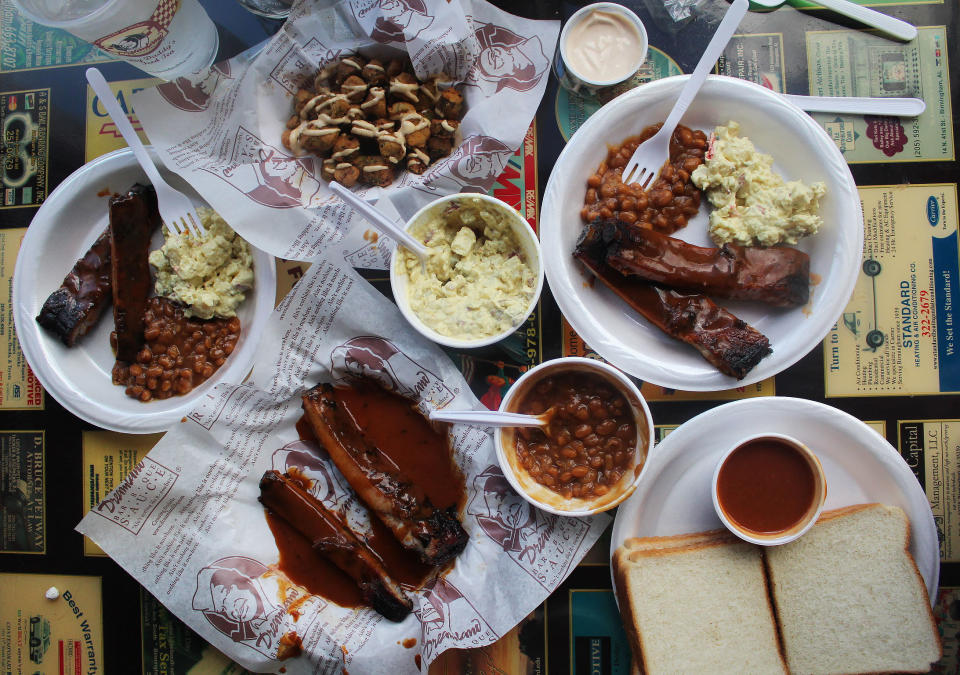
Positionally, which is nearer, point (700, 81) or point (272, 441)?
point (700, 81)

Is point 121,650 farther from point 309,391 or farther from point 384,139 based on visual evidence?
point 384,139

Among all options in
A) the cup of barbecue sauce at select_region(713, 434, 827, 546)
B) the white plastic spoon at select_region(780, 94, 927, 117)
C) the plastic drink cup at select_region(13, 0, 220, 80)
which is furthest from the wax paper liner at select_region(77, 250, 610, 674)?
the white plastic spoon at select_region(780, 94, 927, 117)

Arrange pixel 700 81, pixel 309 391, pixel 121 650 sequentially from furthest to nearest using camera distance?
pixel 121 650, pixel 309 391, pixel 700 81

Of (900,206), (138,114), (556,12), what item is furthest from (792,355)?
(138,114)

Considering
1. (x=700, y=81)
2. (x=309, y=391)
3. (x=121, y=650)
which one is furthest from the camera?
(x=121, y=650)

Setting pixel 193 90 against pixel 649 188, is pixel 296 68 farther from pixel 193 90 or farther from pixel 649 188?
pixel 649 188

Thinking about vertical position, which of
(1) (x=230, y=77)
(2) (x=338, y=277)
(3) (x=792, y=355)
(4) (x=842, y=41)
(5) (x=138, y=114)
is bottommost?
(2) (x=338, y=277)
